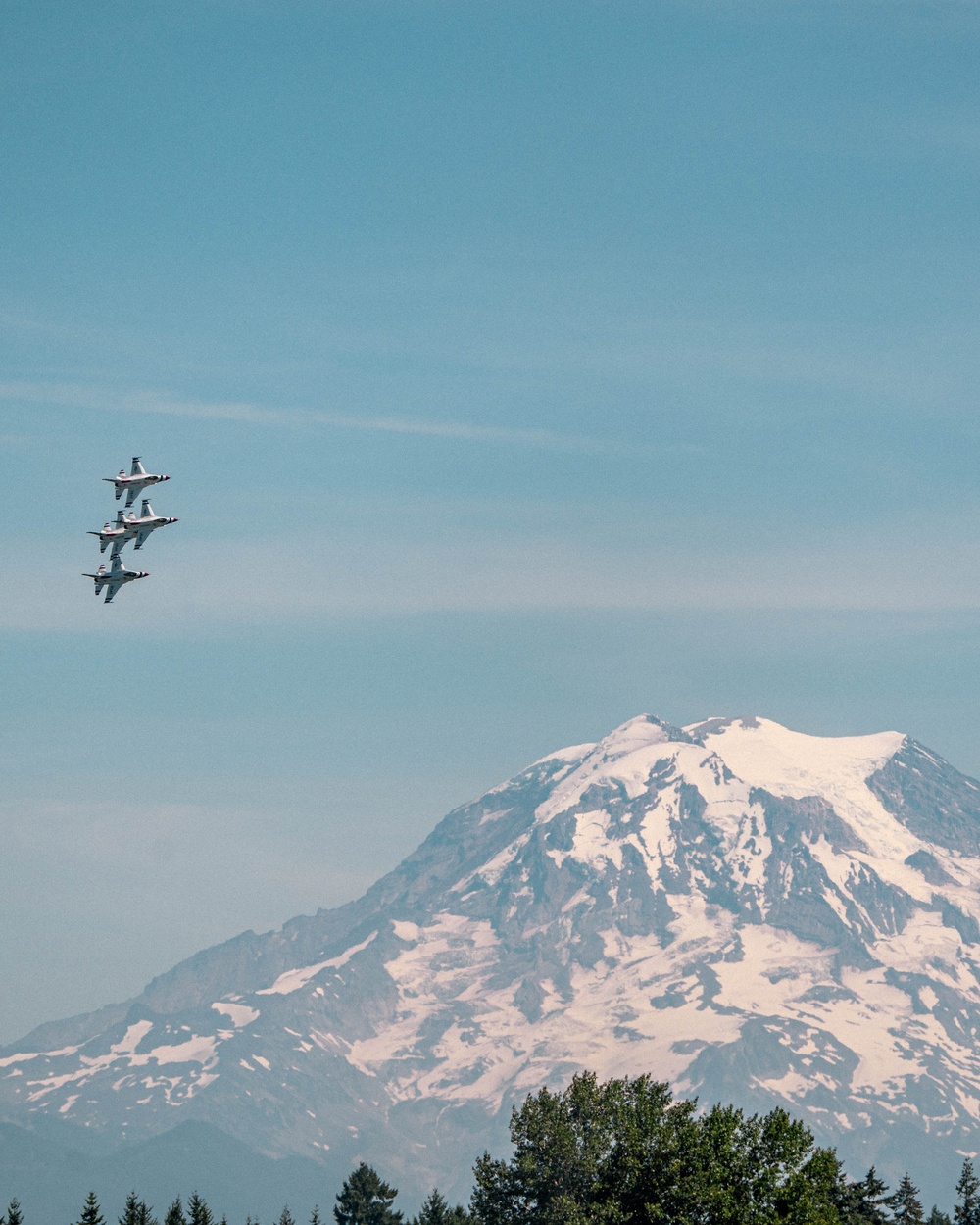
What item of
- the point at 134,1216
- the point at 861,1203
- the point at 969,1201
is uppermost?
the point at 861,1203

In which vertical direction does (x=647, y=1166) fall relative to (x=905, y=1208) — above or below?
above

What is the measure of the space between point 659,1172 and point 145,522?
238 feet

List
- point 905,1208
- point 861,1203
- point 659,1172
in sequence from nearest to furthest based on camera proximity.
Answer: point 659,1172, point 861,1203, point 905,1208

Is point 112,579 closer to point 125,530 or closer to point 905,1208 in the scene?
point 125,530

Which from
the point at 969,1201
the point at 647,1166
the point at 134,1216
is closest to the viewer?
the point at 647,1166

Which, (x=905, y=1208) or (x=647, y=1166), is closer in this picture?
(x=647, y=1166)

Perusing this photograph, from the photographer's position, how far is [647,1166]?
11488 centimetres

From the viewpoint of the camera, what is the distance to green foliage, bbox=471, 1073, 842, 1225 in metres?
104

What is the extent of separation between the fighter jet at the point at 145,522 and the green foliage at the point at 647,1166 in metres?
57.3

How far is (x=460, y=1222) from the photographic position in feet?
613

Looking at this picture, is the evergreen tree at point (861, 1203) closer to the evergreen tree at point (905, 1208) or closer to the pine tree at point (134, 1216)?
the evergreen tree at point (905, 1208)

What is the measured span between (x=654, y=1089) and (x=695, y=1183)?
918 inches

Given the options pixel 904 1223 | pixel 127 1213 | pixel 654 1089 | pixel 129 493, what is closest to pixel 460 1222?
pixel 127 1213

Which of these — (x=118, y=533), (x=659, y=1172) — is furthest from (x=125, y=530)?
(x=659, y=1172)
